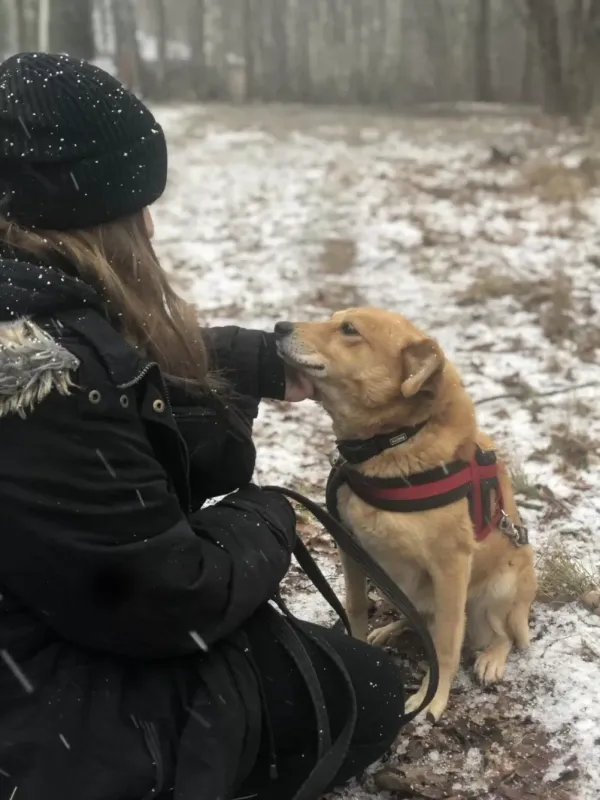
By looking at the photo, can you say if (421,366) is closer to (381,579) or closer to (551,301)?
(381,579)

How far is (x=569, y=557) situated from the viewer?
3.16 meters

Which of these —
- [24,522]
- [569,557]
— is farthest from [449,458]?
[24,522]

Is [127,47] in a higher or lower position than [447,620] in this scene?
higher

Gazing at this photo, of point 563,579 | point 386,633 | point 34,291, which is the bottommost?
point 386,633

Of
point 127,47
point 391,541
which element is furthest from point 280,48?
point 391,541

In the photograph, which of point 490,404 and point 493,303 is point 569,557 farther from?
point 493,303

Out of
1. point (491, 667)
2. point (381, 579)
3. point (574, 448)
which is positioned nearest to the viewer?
point (381, 579)

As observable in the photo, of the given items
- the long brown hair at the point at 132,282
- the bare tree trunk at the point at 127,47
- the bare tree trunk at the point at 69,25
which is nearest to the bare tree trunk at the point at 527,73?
the bare tree trunk at the point at 127,47

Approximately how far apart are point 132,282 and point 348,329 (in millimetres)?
1022

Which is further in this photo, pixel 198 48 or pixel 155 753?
pixel 198 48

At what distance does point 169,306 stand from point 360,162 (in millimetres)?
8956

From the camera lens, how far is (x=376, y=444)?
258 cm

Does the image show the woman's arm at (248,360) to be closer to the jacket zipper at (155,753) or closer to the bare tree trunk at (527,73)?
the jacket zipper at (155,753)

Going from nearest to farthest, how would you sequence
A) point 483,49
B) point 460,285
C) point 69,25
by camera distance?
point 460,285, point 69,25, point 483,49
